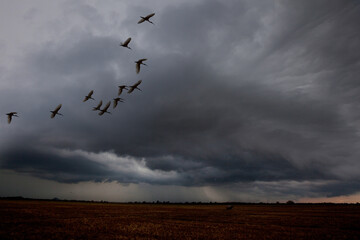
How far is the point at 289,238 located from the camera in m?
18.9

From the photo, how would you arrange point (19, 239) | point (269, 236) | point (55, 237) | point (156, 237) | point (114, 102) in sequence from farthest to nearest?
point (114, 102)
point (269, 236)
point (156, 237)
point (55, 237)
point (19, 239)

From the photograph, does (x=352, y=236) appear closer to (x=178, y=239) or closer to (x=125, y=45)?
(x=178, y=239)

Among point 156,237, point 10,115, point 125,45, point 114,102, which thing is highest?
point 125,45

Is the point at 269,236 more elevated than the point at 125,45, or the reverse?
the point at 125,45

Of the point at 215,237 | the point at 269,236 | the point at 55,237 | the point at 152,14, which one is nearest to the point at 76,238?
the point at 55,237

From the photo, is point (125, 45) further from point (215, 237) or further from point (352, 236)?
point (352, 236)

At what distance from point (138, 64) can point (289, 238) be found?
23.4 metres

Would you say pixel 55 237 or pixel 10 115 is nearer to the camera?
pixel 55 237

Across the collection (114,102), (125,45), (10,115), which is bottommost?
(10,115)

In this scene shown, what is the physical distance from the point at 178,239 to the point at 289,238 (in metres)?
8.96

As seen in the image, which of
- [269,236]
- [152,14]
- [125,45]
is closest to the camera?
[269,236]

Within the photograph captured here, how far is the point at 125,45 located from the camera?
92.4 feet

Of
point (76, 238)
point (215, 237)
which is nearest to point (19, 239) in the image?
point (76, 238)

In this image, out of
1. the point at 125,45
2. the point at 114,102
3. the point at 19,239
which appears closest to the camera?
the point at 19,239
